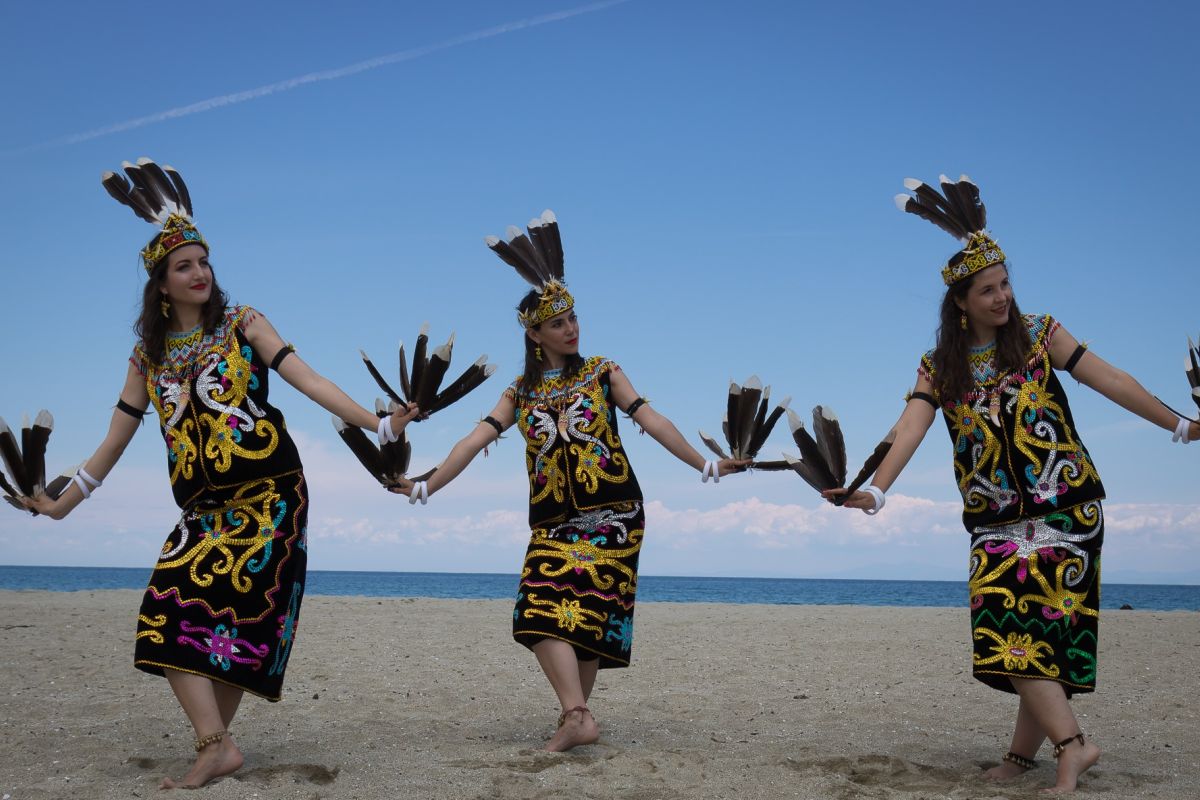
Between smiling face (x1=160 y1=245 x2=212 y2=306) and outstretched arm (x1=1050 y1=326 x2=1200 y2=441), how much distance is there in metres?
3.45

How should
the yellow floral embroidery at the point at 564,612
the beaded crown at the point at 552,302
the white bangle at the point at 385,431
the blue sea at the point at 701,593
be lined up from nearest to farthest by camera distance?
1. the white bangle at the point at 385,431
2. the yellow floral embroidery at the point at 564,612
3. the beaded crown at the point at 552,302
4. the blue sea at the point at 701,593

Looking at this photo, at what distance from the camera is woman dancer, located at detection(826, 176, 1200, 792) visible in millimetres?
4117

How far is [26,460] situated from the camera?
14.9 ft

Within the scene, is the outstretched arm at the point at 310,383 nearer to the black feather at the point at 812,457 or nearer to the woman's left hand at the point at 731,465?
the woman's left hand at the point at 731,465

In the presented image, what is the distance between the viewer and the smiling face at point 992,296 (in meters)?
4.32

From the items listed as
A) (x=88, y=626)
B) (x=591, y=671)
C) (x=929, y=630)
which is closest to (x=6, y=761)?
(x=591, y=671)

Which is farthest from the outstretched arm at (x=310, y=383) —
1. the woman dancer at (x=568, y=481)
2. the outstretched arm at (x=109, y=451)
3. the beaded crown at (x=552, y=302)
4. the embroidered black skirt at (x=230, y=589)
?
the beaded crown at (x=552, y=302)

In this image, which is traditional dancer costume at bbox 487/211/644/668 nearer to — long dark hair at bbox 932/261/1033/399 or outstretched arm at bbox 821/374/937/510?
outstretched arm at bbox 821/374/937/510

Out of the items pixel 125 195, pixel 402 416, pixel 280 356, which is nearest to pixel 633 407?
pixel 402 416

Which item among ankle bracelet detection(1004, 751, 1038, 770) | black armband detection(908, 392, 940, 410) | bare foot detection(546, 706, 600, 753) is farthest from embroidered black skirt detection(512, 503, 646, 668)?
ankle bracelet detection(1004, 751, 1038, 770)

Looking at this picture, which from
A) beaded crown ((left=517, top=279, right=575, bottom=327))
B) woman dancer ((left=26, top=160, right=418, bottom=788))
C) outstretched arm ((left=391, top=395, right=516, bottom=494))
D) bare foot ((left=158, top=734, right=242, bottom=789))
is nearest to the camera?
bare foot ((left=158, top=734, right=242, bottom=789))

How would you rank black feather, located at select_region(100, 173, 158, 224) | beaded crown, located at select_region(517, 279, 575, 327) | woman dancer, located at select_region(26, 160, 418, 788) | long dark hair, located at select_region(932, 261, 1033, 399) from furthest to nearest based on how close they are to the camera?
beaded crown, located at select_region(517, 279, 575, 327), black feather, located at select_region(100, 173, 158, 224), long dark hair, located at select_region(932, 261, 1033, 399), woman dancer, located at select_region(26, 160, 418, 788)

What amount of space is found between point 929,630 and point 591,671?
735 centimetres

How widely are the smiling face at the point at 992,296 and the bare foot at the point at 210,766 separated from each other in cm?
339
